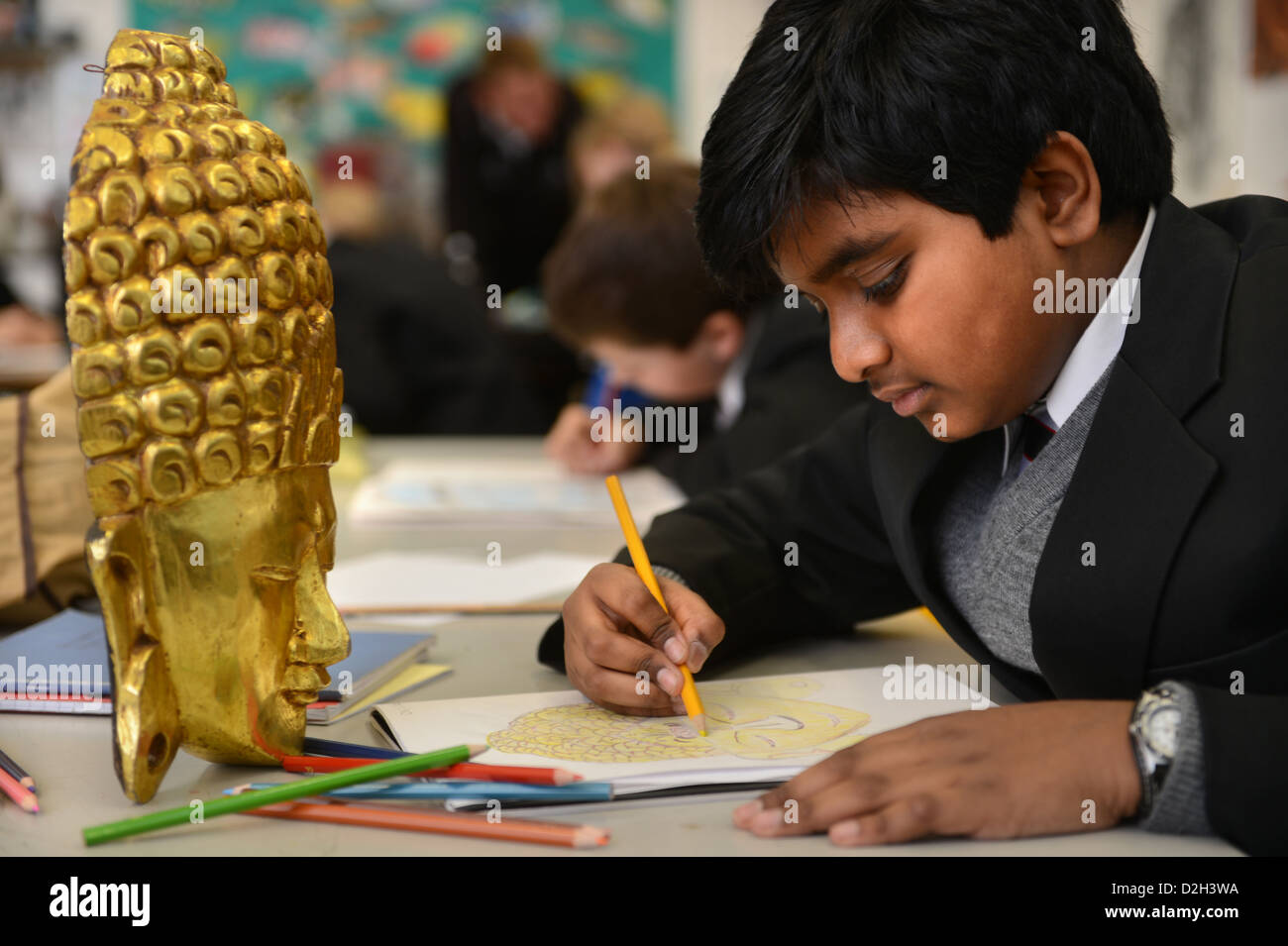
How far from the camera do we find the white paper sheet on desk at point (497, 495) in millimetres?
1906

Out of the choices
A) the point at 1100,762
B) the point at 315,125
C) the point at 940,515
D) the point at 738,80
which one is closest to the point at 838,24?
the point at 738,80

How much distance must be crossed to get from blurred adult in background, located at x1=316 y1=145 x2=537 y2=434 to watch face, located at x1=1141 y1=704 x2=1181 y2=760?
3075 mm

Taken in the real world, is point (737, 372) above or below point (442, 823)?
above

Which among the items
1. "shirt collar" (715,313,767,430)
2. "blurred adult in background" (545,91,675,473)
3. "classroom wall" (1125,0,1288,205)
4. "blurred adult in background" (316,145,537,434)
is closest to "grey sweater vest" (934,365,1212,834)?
"shirt collar" (715,313,767,430)

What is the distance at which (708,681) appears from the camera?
106 cm

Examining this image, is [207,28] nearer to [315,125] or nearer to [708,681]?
[315,125]

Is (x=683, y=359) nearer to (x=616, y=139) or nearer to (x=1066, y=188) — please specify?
(x=1066, y=188)

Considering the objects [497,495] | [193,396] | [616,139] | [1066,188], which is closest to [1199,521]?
[1066,188]

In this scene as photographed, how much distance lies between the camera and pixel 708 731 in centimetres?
90

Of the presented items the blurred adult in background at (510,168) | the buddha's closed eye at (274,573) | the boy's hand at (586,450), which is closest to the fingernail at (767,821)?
the buddha's closed eye at (274,573)

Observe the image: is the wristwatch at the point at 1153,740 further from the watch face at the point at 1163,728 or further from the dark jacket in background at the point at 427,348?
the dark jacket in background at the point at 427,348

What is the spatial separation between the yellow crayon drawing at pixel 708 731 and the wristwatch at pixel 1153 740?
0.20 metres

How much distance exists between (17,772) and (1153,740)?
2.28ft
